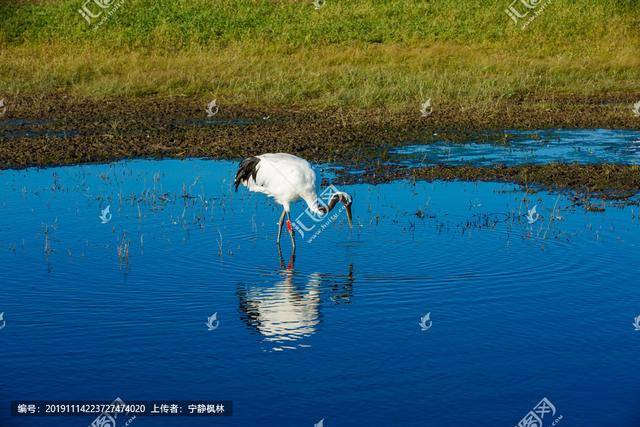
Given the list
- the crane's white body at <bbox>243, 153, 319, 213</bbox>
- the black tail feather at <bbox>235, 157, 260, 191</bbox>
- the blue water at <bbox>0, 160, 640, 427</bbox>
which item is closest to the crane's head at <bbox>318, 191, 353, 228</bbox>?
the crane's white body at <bbox>243, 153, 319, 213</bbox>

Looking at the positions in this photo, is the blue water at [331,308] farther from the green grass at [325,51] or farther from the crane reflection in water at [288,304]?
the green grass at [325,51]

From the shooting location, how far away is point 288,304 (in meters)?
9.72

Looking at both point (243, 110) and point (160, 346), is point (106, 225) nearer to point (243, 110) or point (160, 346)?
point (160, 346)

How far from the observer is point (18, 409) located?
7.30m

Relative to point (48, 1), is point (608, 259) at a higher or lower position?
lower

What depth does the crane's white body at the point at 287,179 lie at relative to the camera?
12070mm

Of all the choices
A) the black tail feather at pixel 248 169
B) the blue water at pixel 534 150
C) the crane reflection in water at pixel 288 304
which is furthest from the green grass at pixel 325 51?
the crane reflection in water at pixel 288 304

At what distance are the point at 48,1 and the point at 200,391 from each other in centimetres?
3443

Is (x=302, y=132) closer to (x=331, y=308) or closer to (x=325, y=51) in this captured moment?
(x=331, y=308)

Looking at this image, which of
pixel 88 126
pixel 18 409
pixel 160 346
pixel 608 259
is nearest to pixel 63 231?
pixel 160 346

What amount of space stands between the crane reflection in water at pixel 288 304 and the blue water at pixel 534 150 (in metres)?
6.88

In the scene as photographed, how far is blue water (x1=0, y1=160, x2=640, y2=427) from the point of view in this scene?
24.7 feet

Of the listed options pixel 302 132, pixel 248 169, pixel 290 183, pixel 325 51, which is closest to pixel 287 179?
pixel 290 183

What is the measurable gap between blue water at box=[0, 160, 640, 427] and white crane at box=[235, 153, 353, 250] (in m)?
0.47
